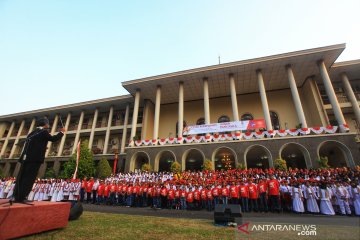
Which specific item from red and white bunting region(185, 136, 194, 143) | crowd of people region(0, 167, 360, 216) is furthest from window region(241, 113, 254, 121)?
crowd of people region(0, 167, 360, 216)

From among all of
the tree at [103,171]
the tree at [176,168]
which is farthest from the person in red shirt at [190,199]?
the tree at [103,171]

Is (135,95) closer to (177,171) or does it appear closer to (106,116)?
(106,116)

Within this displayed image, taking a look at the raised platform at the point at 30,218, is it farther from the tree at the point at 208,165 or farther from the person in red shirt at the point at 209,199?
the tree at the point at 208,165

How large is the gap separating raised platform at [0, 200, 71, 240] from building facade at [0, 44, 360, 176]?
1486 cm

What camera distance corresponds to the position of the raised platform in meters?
3.62

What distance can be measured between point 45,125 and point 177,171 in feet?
45.8

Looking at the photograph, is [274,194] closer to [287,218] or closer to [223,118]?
[287,218]

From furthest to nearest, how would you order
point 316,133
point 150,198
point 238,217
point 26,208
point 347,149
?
1. point 316,133
2. point 347,149
3. point 150,198
4. point 238,217
5. point 26,208

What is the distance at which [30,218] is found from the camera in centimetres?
402

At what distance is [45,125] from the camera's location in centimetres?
507

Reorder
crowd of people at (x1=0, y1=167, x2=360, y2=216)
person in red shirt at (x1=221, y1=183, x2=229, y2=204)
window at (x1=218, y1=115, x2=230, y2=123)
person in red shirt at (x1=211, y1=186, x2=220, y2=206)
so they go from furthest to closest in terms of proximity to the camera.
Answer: window at (x1=218, y1=115, x2=230, y2=123)
person in red shirt at (x1=211, y1=186, x2=220, y2=206)
person in red shirt at (x1=221, y1=183, x2=229, y2=204)
crowd of people at (x1=0, y1=167, x2=360, y2=216)

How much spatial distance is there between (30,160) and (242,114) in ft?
78.7

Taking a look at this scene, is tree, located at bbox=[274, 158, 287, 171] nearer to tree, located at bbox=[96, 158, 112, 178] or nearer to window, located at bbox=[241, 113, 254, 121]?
window, located at bbox=[241, 113, 254, 121]

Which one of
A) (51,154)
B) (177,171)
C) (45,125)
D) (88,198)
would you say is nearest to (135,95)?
(177,171)
